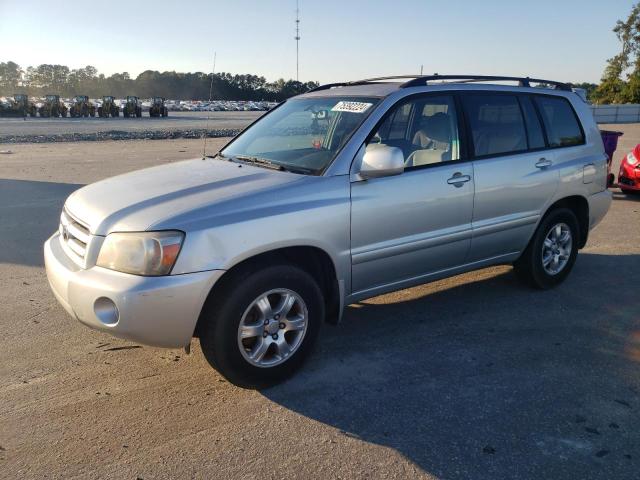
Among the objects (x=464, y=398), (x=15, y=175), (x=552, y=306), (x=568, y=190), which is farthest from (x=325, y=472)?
(x=15, y=175)

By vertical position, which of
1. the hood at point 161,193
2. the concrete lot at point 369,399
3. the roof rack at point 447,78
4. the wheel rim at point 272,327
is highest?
the roof rack at point 447,78

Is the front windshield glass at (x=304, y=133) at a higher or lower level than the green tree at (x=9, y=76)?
lower

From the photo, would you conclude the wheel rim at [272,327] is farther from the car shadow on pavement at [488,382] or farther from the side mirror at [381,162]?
the side mirror at [381,162]

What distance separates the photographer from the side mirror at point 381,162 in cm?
360

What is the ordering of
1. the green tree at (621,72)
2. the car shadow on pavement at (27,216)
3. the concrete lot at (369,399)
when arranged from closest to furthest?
the concrete lot at (369,399) < the car shadow on pavement at (27,216) < the green tree at (621,72)

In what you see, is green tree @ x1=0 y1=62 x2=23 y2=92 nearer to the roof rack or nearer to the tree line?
the tree line

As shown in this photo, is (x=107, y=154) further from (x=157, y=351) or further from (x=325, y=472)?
(x=325, y=472)

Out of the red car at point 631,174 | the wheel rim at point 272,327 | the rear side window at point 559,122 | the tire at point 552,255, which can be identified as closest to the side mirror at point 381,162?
the wheel rim at point 272,327

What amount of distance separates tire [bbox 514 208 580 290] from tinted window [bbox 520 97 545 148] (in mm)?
659

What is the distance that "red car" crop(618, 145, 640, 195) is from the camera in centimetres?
973

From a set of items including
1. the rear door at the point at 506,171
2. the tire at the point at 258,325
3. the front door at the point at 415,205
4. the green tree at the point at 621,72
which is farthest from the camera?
the green tree at the point at 621,72

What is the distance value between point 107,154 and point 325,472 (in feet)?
56.3

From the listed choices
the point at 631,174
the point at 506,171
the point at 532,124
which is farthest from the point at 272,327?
the point at 631,174

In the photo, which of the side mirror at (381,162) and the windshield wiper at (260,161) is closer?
the side mirror at (381,162)
